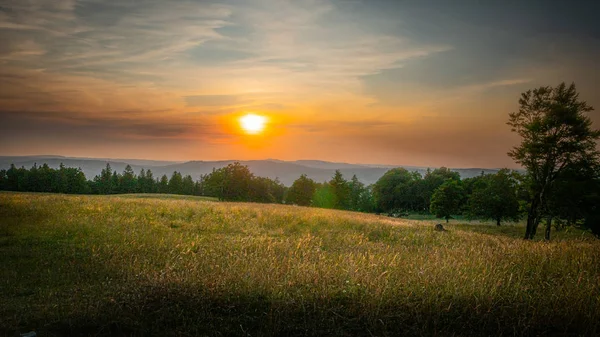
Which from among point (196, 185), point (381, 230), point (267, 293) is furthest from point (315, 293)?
point (196, 185)

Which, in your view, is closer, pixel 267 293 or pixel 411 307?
pixel 411 307

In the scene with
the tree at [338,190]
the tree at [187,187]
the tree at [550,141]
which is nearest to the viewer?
the tree at [550,141]

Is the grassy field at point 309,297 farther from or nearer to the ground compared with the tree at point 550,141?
nearer to the ground

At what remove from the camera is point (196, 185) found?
390 feet

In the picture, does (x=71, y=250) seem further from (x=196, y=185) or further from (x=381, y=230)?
(x=196, y=185)

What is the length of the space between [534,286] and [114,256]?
Result: 35.0 feet

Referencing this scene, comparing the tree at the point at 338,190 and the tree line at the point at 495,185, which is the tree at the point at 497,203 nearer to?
the tree line at the point at 495,185

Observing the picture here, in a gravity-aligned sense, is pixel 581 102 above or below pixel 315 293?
above

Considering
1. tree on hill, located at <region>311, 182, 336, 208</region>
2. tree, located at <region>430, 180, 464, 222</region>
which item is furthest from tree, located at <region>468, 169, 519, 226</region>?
tree on hill, located at <region>311, 182, 336, 208</region>

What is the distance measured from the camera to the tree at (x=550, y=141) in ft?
85.6

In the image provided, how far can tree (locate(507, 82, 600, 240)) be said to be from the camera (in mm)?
26094

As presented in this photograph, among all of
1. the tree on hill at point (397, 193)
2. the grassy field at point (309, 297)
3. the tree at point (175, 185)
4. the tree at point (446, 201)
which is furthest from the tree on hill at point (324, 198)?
the grassy field at point (309, 297)

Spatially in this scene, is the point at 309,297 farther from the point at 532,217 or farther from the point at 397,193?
the point at 397,193

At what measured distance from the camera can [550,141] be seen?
2645 cm
